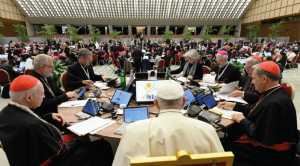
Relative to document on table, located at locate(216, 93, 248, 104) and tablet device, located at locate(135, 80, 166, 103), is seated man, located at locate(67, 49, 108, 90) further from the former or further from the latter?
document on table, located at locate(216, 93, 248, 104)

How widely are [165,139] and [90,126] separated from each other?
3.99 ft

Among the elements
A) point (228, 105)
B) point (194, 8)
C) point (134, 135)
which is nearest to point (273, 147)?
point (228, 105)

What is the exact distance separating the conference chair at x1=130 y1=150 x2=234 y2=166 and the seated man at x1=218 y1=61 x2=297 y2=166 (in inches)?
43.0

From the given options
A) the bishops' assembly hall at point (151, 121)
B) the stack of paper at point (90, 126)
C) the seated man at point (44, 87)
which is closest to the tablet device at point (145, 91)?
the bishops' assembly hall at point (151, 121)

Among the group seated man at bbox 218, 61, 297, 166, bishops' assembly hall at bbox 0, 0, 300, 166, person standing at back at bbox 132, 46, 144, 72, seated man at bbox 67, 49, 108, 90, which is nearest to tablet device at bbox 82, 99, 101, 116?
bishops' assembly hall at bbox 0, 0, 300, 166

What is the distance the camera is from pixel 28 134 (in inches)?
53.7

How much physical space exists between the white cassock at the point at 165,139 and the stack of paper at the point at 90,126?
879 millimetres

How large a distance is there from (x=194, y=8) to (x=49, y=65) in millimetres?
30122

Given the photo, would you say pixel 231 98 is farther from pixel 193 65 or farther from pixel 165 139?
pixel 165 139

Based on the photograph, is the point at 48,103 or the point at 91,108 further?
the point at 48,103

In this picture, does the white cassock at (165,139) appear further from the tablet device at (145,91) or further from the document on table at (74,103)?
the document on table at (74,103)

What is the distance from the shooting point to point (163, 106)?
3.85 ft

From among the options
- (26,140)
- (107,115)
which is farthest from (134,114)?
(26,140)

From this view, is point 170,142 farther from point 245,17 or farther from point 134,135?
point 245,17
